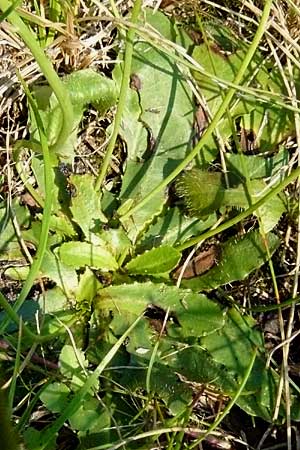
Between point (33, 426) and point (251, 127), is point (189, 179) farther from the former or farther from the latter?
point (33, 426)

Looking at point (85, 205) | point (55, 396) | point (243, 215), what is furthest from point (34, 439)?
point (243, 215)

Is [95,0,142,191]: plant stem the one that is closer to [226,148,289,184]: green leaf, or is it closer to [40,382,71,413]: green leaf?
[226,148,289,184]: green leaf

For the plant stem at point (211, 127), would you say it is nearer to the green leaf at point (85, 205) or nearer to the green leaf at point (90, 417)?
the green leaf at point (85, 205)

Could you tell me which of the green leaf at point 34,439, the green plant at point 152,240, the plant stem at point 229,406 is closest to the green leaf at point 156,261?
the green plant at point 152,240

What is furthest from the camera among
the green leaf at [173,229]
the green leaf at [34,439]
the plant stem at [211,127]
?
the green leaf at [173,229]

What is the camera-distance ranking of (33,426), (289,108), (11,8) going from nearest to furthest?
1. (11,8)
2. (33,426)
3. (289,108)

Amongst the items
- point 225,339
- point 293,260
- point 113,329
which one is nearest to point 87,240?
point 113,329
